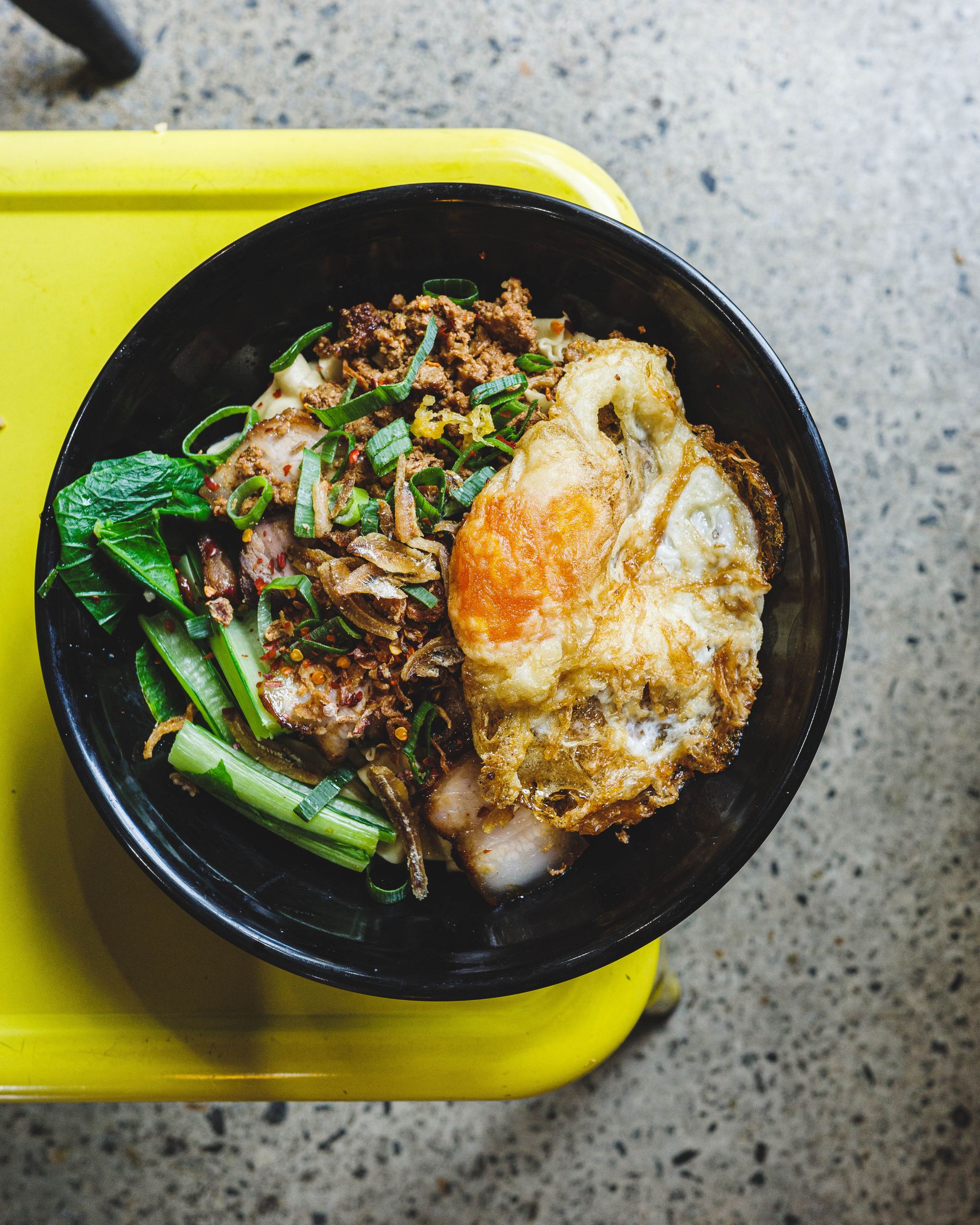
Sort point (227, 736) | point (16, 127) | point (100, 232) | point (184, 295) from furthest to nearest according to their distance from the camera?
point (16, 127) → point (100, 232) → point (227, 736) → point (184, 295)

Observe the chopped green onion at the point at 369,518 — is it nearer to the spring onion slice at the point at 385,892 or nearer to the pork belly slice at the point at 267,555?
the pork belly slice at the point at 267,555

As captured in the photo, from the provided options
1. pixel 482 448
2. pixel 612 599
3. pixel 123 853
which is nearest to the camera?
pixel 612 599

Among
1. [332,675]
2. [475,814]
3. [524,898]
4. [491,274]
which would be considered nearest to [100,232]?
[491,274]

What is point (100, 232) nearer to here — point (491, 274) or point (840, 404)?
point (491, 274)

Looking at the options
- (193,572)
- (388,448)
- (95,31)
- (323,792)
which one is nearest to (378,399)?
(388,448)

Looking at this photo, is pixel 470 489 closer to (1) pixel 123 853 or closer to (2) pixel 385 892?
(2) pixel 385 892

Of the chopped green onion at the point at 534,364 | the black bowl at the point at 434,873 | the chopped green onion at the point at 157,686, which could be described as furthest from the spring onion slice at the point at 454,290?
the chopped green onion at the point at 157,686
